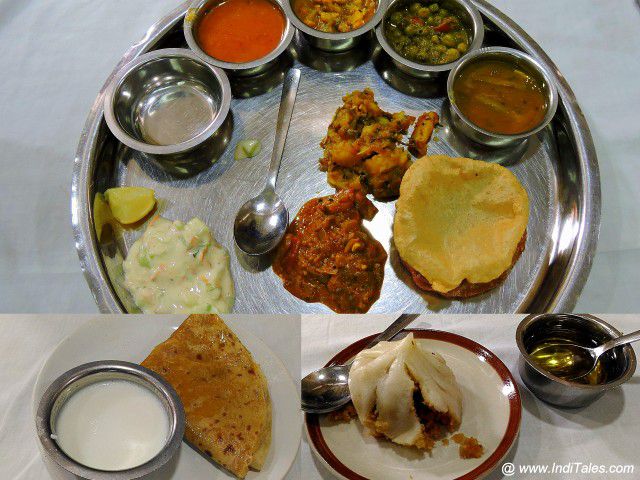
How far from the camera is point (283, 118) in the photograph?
1.84 m

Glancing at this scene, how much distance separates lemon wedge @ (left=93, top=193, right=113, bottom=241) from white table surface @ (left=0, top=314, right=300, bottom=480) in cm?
64

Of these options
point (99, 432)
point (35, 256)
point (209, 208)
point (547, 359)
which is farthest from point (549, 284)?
point (35, 256)

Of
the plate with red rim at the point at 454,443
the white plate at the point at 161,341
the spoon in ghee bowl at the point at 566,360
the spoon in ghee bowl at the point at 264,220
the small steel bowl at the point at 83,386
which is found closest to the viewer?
the small steel bowl at the point at 83,386

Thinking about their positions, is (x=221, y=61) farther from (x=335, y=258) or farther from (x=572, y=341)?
(x=572, y=341)

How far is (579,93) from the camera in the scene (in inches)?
77.1

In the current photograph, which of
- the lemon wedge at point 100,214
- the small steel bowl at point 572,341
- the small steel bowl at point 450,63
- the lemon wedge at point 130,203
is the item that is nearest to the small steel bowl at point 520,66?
the small steel bowl at point 450,63

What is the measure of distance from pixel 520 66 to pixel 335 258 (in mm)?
811

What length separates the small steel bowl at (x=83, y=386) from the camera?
80 centimetres

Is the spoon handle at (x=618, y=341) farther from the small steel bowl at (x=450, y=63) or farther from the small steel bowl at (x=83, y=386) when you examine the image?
the small steel bowl at (x=450, y=63)

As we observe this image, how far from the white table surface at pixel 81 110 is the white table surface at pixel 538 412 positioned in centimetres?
46

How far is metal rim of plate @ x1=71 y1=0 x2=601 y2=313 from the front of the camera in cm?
154

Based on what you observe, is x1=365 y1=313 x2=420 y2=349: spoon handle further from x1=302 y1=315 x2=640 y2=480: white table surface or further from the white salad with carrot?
the white salad with carrot

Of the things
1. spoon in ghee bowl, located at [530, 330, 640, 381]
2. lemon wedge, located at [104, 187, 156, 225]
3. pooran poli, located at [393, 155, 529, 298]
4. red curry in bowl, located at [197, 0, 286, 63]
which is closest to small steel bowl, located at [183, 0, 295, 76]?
red curry in bowl, located at [197, 0, 286, 63]

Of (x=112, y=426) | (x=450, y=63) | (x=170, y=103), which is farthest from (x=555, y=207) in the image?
(x=112, y=426)
